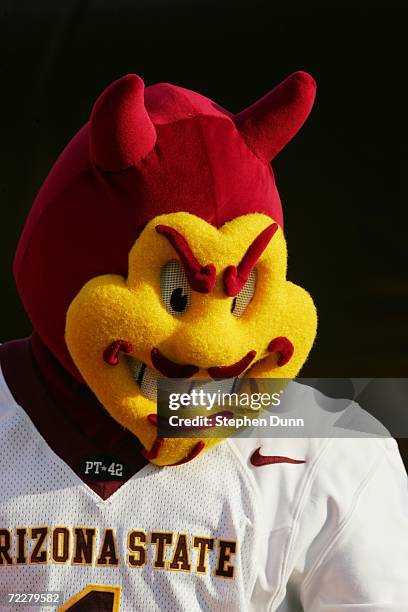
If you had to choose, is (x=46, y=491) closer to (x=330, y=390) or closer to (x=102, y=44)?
(x=330, y=390)

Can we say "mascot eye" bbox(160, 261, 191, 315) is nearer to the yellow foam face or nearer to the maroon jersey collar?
the yellow foam face

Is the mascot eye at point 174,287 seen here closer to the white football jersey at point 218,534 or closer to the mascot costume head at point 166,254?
the mascot costume head at point 166,254

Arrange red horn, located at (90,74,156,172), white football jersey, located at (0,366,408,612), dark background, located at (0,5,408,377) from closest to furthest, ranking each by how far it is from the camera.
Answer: red horn, located at (90,74,156,172)
white football jersey, located at (0,366,408,612)
dark background, located at (0,5,408,377)

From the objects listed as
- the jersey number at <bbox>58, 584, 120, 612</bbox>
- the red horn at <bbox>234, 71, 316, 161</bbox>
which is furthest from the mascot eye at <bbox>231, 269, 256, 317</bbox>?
the jersey number at <bbox>58, 584, 120, 612</bbox>

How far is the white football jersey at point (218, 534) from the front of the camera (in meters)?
1.07

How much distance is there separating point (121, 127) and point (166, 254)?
139 millimetres

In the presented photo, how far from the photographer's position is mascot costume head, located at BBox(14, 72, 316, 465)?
0.97 m

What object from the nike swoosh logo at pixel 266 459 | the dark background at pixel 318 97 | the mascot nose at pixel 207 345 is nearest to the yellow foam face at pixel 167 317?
the mascot nose at pixel 207 345

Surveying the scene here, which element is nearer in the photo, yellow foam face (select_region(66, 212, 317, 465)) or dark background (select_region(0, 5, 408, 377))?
yellow foam face (select_region(66, 212, 317, 465))

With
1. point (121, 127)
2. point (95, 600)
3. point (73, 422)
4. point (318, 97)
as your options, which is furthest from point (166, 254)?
point (318, 97)

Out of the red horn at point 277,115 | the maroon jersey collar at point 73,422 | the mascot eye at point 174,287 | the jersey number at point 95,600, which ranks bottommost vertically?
the jersey number at point 95,600

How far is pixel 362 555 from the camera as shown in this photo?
1.06 meters

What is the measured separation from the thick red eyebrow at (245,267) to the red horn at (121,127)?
0.15 metres

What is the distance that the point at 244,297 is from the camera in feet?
3.34
